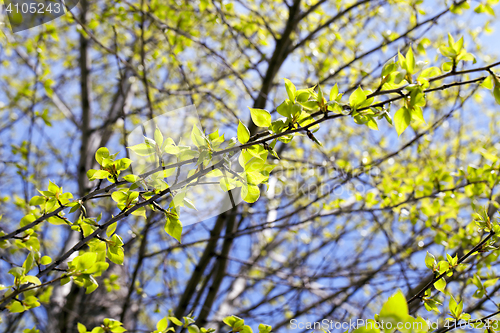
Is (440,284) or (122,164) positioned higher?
(122,164)

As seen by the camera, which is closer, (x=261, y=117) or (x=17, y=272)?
(x=261, y=117)

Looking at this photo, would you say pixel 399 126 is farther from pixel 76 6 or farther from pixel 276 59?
pixel 76 6

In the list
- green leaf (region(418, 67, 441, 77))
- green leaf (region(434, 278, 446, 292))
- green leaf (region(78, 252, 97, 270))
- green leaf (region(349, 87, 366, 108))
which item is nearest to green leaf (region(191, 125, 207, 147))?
green leaf (region(349, 87, 366, 108))

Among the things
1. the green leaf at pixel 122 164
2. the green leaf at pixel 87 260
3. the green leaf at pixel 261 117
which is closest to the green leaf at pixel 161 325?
the green leaf at pixel 87 260

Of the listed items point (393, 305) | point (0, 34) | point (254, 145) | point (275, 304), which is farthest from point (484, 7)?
point (275, 304)

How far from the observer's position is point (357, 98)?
757mm

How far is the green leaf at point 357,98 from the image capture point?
29.4 inches

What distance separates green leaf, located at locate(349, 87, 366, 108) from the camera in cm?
75

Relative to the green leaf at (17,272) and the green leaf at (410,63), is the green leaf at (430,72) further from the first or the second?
the green leaf at (17,272)

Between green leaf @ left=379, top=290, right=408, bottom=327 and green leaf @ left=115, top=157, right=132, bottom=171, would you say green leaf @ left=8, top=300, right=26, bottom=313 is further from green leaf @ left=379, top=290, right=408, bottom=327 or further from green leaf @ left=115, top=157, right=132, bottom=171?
green leaf @ left=379, top=290, right=408, bottom=327

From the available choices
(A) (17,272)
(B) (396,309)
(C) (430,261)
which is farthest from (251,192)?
(A) (17,272)

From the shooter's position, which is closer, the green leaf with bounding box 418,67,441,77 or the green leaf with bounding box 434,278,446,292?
the green leaf with bounding box 418,67,441,77

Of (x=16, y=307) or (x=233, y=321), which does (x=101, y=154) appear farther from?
(x=233, y=321)

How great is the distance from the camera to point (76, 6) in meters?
3.04
